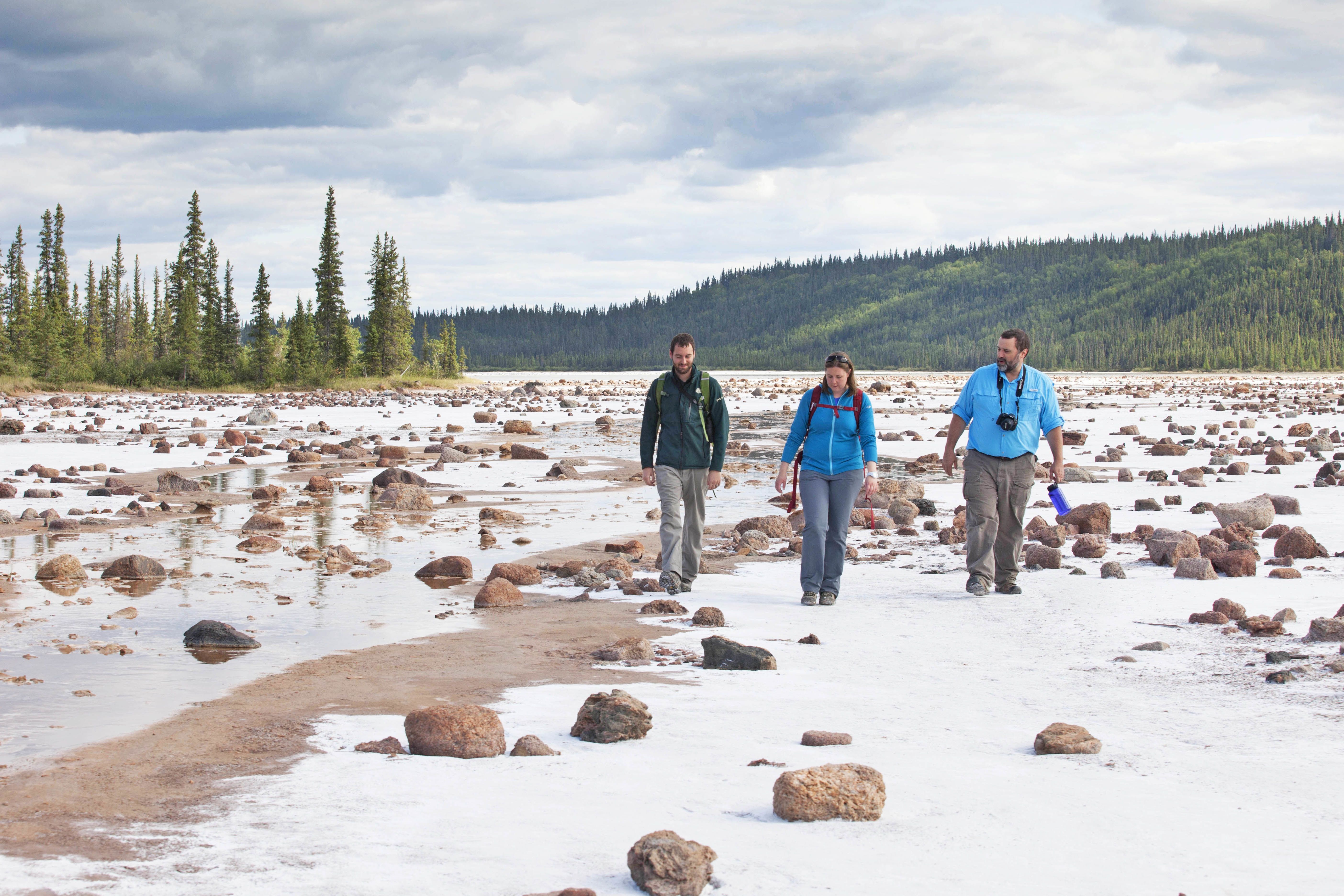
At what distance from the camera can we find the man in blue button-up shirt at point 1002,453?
30.1 ft

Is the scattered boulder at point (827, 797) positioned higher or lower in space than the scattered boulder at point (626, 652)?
higher

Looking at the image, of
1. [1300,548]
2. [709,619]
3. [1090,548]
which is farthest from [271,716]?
[1300,548]

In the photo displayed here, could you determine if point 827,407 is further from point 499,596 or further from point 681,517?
point 499,596

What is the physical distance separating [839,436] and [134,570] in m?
6.48

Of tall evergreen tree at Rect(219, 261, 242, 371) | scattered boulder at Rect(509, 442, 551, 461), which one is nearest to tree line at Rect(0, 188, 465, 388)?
tall evergreen tree at Rect(219, 261, 242, 371)

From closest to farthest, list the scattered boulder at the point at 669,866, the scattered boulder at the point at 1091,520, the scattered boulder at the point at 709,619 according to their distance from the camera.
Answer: the scattered boulder at the point at 669,866, the scattered boulder at the point at 709,619, the scattered boulder at the point at 1091,520

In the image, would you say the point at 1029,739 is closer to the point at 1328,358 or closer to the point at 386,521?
the point at 386,521

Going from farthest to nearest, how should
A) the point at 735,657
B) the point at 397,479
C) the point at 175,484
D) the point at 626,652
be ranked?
the point at 397,479
the point at 175,484
the point at 626,652
the point at 735,657

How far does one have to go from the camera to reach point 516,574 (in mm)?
9938

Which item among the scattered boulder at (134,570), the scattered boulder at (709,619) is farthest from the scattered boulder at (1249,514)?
the scattered boulder at (134,570)

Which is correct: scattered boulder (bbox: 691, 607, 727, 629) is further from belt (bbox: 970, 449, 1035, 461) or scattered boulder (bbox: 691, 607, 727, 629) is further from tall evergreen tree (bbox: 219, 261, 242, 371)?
tall evergreen tree (bbox: 219, 261, 242, 371)

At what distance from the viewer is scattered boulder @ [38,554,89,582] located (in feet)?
32.4

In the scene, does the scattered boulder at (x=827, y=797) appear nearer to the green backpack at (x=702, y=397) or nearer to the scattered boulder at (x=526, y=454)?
the green backpack at (x=702, y=397)

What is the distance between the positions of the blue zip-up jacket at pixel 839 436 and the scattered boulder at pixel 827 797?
4865 millimetres
